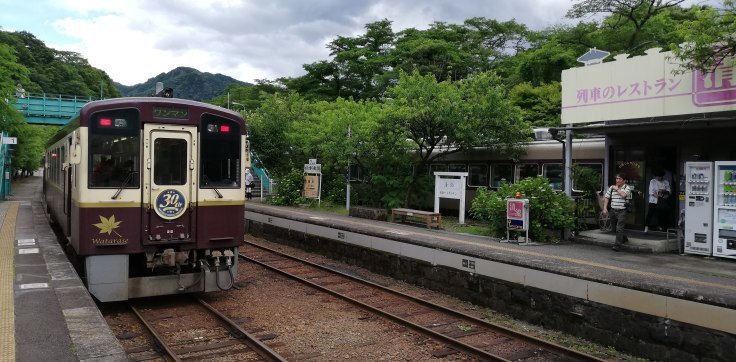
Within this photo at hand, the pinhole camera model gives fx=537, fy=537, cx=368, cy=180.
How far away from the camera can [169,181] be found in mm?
8039

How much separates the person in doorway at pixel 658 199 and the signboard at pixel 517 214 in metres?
2.94

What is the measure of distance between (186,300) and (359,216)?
920cm

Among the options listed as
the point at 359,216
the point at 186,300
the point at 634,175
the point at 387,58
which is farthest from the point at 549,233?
the point at 387,58

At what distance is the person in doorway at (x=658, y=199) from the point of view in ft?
40.2

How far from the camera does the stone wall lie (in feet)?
19.8

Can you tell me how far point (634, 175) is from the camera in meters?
13.1

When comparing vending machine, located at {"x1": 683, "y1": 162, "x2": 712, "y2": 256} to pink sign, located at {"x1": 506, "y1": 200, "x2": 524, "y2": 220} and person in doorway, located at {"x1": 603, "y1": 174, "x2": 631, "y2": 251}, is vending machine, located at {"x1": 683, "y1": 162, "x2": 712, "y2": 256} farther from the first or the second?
pink sign, located at {"x1": 506, "y1": 200, "x2": 524, "y2": 220}

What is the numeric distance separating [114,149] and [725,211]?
10666 mm

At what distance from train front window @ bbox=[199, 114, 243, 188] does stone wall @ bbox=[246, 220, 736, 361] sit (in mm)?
4161

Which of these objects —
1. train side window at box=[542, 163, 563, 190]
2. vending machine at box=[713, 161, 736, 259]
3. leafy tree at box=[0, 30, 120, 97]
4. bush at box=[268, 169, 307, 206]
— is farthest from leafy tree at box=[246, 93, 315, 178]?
leafy tree at box=[0, 30, 120, 97]

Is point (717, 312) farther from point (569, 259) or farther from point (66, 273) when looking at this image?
point (66, 273)

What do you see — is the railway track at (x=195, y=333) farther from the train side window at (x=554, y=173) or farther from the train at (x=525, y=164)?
the train side window at (x=554, y=173)

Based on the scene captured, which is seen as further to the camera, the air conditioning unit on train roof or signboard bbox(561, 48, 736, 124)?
the air conditioning unit on train roof

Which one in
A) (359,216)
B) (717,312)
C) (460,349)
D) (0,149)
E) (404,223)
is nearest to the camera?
(717,312)
